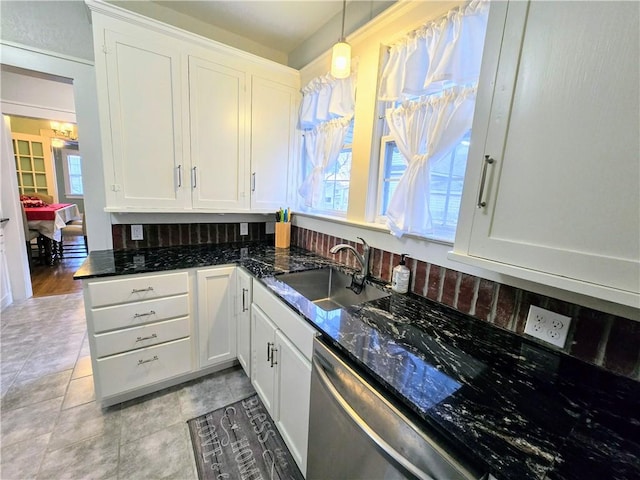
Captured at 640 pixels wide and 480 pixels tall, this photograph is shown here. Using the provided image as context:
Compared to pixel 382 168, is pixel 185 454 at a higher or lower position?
lower

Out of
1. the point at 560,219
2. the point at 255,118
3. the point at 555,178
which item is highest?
the point at 255,118

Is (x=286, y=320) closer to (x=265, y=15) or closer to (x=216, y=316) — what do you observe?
(x=216, y=316)

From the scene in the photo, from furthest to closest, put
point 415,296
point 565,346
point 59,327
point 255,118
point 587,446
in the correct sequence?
point 59,327
point 255,118
point 415,296
point 565,346
point 587,446

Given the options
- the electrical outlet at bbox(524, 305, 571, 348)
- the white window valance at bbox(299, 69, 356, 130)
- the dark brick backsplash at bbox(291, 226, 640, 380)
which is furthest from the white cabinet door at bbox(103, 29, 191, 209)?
the electrical outlet at bbox(524, 305, 571, 348)

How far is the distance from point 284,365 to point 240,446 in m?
0.57

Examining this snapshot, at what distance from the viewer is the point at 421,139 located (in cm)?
133

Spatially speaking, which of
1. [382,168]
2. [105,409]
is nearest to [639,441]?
[382,168]

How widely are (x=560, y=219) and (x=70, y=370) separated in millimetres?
2951

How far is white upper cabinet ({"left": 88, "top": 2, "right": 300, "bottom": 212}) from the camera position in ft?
5.36

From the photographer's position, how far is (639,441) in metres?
0.60

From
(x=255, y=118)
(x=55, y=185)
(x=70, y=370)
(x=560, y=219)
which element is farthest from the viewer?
(x=55, y=185)

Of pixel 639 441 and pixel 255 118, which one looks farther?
pixel 255 118

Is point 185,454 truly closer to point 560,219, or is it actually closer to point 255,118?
point 560,219

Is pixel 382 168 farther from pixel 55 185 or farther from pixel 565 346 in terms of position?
pixel 55 185
